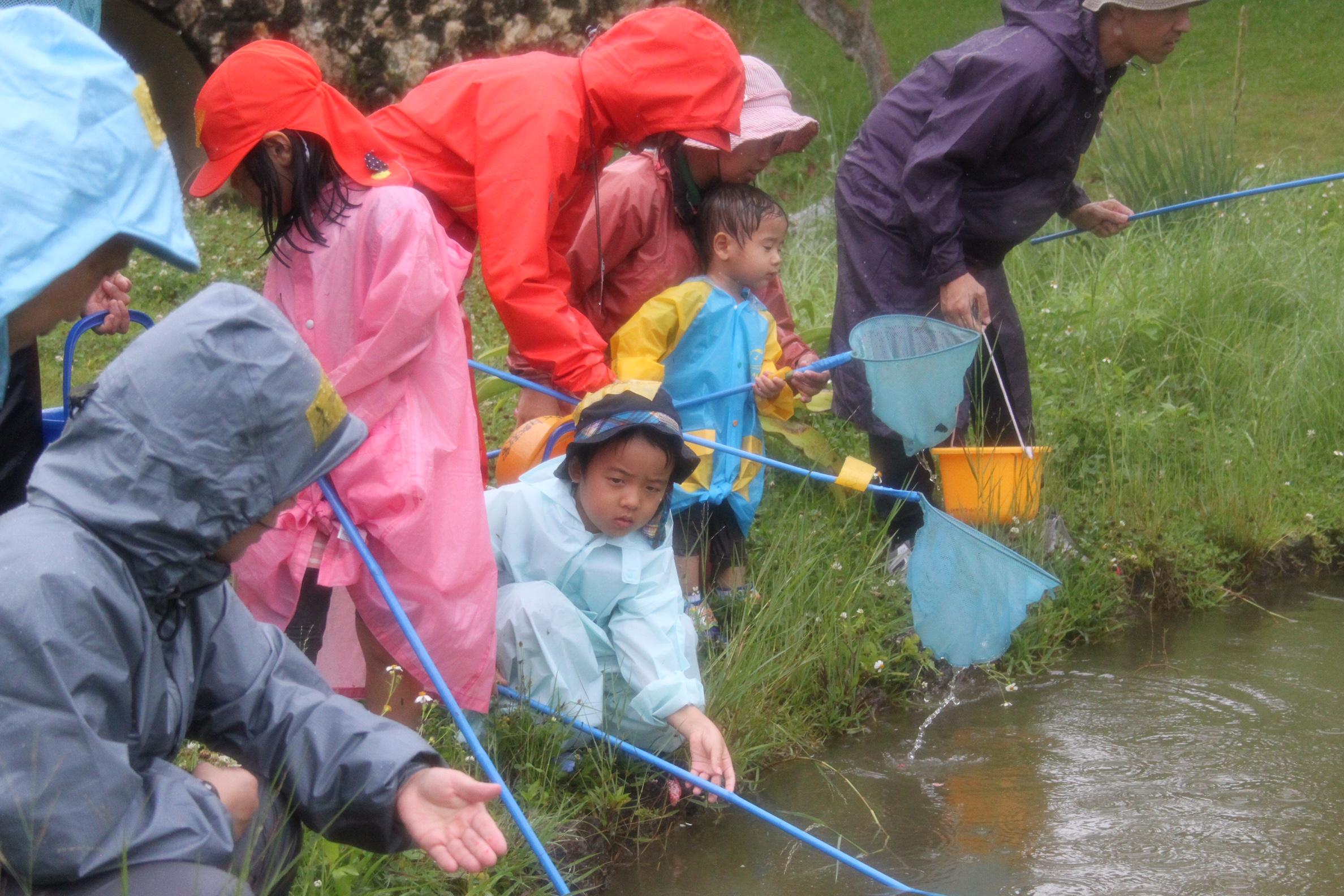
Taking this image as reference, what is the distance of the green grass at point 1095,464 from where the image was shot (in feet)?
9.91

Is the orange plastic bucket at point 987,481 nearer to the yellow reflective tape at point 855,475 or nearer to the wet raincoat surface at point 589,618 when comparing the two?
the yellow reflective tape at point 855,475

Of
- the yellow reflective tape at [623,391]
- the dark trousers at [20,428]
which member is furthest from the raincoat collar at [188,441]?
the yellow reflective tape at [623,391]

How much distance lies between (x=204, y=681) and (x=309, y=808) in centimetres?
24

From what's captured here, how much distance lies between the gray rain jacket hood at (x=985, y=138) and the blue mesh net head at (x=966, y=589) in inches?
38.1

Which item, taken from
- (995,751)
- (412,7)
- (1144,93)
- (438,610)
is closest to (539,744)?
(438,610)

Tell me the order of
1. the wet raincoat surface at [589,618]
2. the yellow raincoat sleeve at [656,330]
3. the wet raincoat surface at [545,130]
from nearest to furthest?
the wet raincoat surface at [589,618] < the wet raincoat surface at [545,130] < the yellow raincoat sleeve at [656,330]

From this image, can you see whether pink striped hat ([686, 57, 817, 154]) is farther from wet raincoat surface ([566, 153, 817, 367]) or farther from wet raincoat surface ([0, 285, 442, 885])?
wet raincoat surface ([0, 285, 442, 885])

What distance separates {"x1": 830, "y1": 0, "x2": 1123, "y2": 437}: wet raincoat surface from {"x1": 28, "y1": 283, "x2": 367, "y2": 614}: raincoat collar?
2.44 m

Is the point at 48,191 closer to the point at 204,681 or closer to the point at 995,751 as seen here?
the point at 204,681

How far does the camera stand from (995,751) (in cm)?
352

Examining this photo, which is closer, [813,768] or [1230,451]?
[813,768]

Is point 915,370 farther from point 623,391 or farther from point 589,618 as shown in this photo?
point 589,618

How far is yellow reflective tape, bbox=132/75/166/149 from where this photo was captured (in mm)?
1745

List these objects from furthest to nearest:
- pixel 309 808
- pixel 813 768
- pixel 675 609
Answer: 1. pixel 813 768
2. pixel 675 609
3. pixel 309 808
